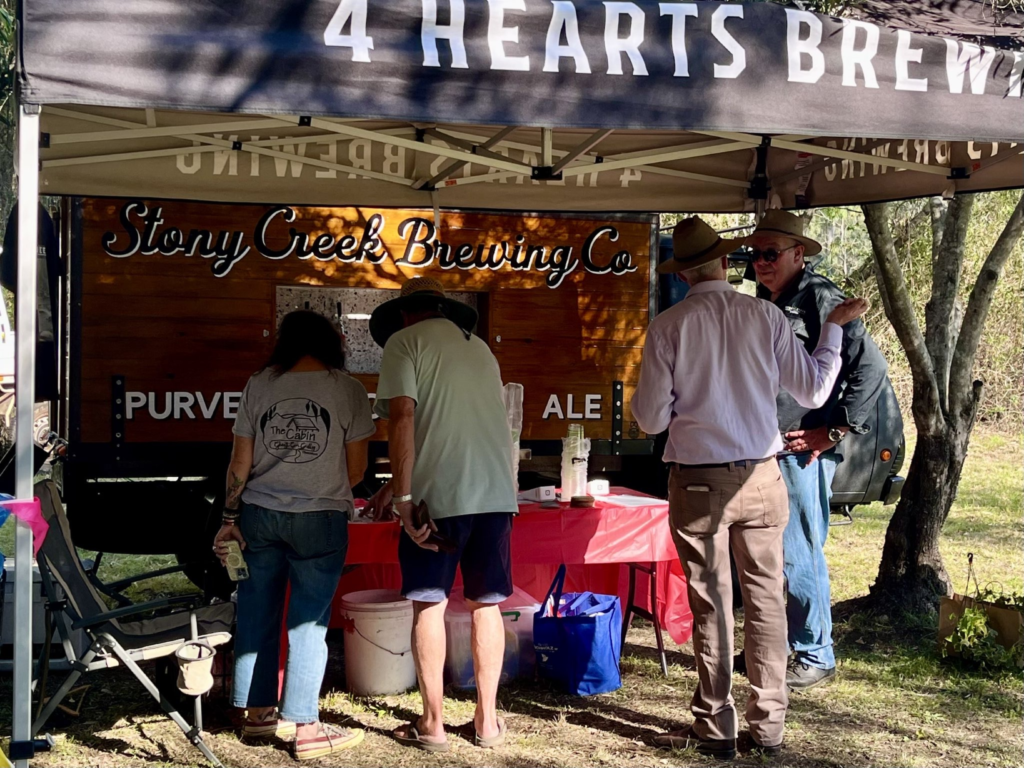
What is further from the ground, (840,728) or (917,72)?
(917,72)

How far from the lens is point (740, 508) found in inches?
150

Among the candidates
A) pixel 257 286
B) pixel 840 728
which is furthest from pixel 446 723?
pixel 257 286

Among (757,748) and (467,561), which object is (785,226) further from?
(757,748)

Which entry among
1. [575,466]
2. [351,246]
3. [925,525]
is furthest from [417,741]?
[925,525]

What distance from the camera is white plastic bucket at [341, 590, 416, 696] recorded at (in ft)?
15.1

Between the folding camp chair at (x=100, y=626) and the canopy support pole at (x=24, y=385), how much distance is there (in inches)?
25.7

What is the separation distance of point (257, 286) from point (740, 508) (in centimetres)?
300

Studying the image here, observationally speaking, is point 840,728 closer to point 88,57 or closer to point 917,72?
point 917,72

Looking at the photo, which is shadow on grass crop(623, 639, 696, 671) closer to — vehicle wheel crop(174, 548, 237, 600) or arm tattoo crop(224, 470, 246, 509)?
vehicle wheel crop(174, 548, 237, 600)

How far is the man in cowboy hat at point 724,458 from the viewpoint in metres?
3.82

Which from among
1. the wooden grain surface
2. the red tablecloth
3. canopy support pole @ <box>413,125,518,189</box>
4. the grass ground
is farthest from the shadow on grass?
canopy support pole @ <box>413,125,518,189</box>

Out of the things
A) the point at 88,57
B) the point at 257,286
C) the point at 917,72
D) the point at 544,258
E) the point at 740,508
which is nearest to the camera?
the point at 88,57

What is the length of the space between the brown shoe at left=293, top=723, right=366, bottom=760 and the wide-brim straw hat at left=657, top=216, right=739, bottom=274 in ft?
6.81

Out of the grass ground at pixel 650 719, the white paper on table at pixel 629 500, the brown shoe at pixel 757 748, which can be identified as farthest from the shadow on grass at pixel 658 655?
the brown shoe at pixel 757 748
